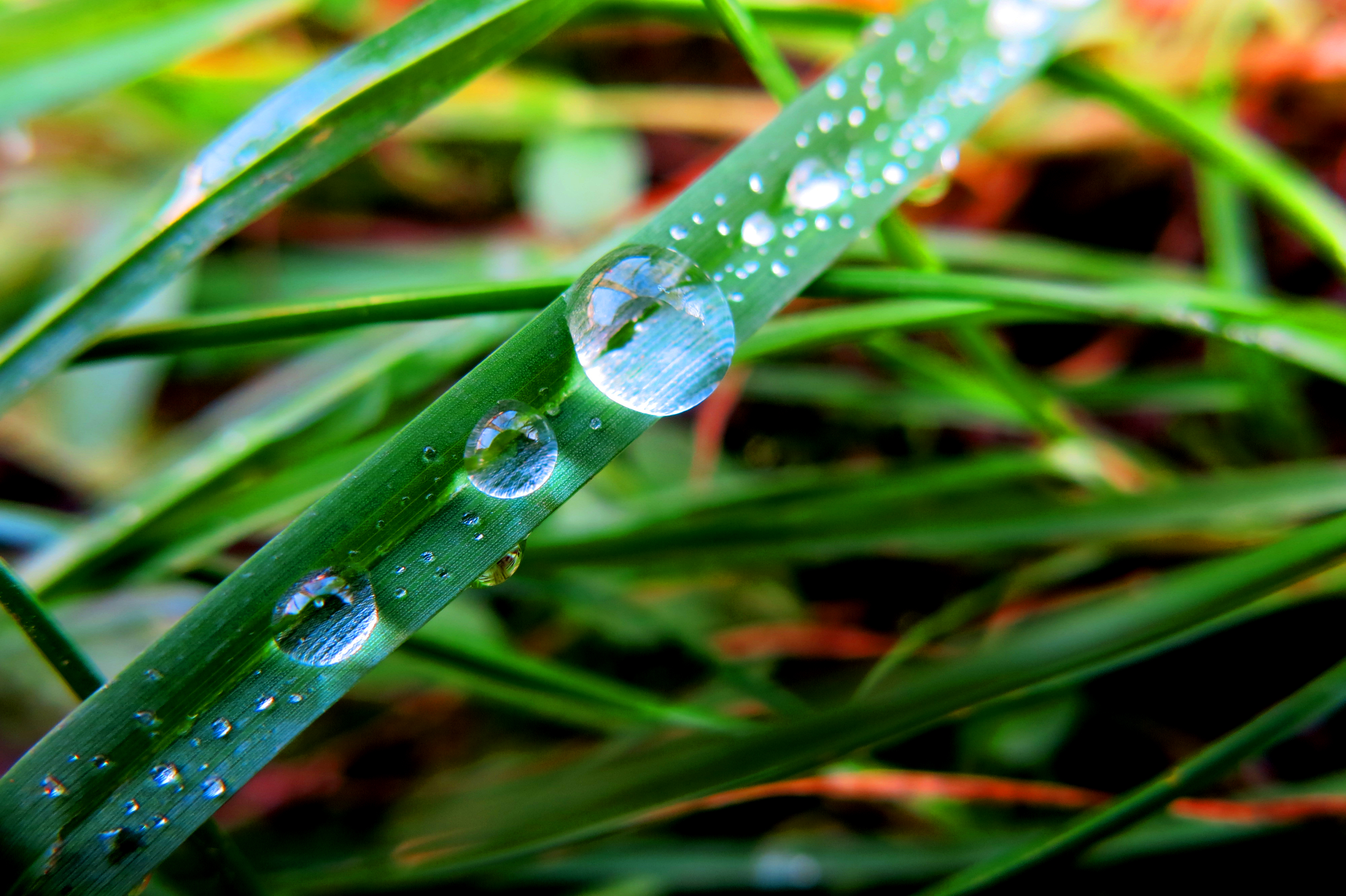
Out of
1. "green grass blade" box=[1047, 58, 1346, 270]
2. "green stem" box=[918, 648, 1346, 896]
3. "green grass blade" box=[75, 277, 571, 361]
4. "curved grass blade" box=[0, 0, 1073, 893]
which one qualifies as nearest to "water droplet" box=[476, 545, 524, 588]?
"curved grass blade" box=[0, 0, 1073, 893]

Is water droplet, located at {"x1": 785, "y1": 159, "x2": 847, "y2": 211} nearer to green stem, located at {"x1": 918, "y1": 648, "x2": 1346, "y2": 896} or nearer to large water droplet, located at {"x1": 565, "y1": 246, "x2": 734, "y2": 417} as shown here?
large water droplet, located at {"x1": 565, "y1": 246, "x2": 734, "y2": 417}

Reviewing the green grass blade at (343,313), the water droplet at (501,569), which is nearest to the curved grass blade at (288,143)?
the green grass blade at (343,313)

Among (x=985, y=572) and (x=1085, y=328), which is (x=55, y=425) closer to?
(x=985, y=572)

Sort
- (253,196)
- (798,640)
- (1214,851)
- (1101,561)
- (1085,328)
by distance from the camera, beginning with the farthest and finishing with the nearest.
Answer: (1085,328)
(798,640)
(1101,561)
(1214,851)
(253,196)

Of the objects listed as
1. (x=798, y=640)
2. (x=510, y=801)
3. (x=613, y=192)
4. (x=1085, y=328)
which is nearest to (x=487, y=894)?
(x=510, y=801)

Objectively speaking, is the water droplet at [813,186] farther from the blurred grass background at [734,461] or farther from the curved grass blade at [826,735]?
the curved grass blade at [826,735]

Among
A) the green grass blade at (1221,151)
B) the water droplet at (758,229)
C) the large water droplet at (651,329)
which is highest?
the green grass blade at (1221,151)
